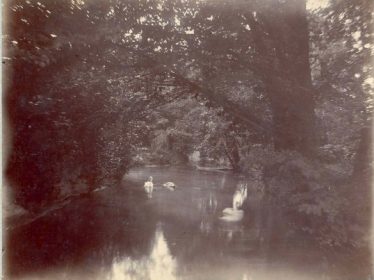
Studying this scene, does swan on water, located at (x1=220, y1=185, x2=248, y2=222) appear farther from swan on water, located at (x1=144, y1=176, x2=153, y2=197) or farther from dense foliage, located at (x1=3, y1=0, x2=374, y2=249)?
swan on water, located at (x1=144, y1=176, x2=153, y2=197)

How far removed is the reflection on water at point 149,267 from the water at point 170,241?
0.03 ft

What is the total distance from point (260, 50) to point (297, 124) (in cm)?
100

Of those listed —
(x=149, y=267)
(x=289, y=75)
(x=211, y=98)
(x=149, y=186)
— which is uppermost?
(x=289, y=75)

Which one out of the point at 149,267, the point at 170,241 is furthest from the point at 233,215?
the point at 149,267

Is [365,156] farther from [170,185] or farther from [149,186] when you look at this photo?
[149,186]

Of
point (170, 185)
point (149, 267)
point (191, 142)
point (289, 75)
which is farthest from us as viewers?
point (289, 75)

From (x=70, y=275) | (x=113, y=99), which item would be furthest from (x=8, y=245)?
(x=113, y=99)

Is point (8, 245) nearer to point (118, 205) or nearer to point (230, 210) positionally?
point (118, 205)

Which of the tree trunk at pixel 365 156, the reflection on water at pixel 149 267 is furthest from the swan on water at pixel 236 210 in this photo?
the tree trunk at pixel 365 156

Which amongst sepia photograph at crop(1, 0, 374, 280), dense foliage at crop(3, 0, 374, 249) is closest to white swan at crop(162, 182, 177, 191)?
sepia photograph at crop(1, 0, 374, 280)

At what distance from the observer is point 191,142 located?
12.7 feet

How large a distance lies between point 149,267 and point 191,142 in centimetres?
145

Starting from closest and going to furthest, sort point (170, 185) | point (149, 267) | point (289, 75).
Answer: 1. point (149, 267)
2. point (170, 185)
3. point (289, 75)

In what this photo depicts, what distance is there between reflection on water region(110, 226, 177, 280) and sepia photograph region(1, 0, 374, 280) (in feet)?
0.05
